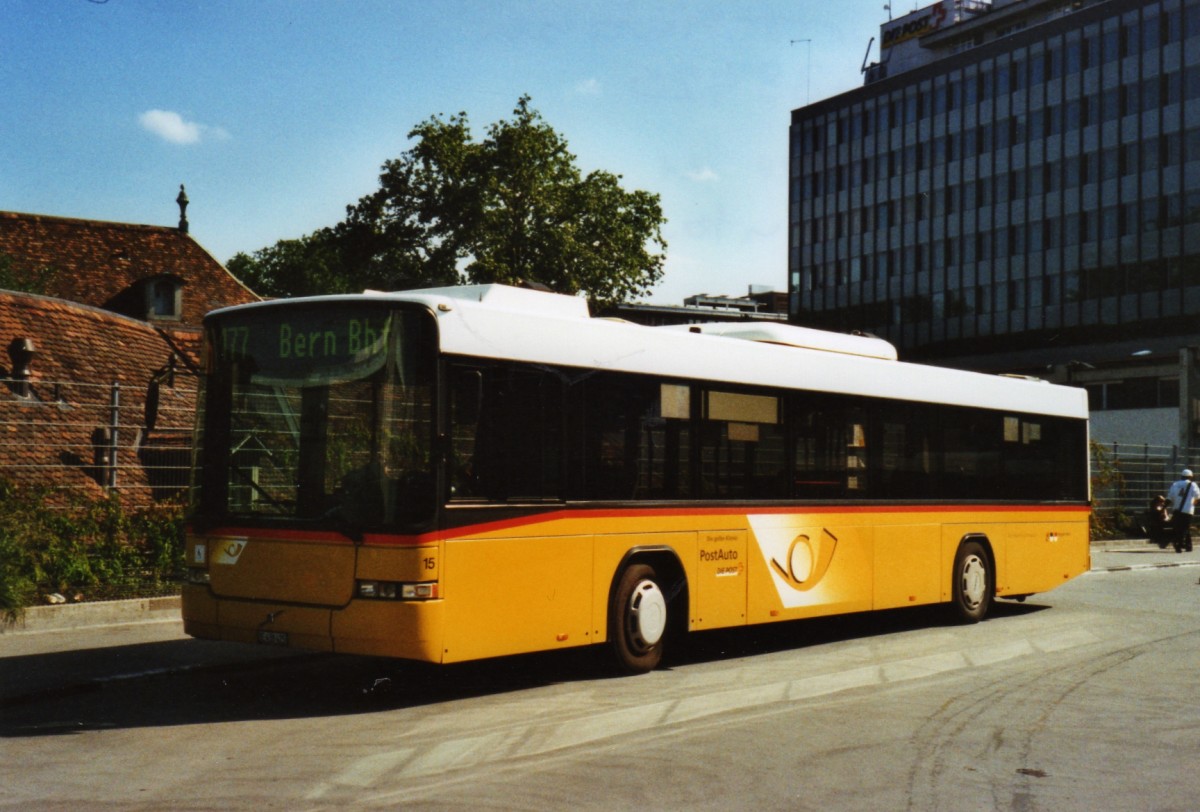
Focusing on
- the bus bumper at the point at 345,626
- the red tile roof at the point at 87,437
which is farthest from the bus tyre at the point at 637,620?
the red tile roof at the point at 87,437

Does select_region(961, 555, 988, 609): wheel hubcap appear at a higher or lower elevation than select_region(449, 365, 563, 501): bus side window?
lower

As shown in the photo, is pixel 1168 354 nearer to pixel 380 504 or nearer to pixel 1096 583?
pixel 1096 583

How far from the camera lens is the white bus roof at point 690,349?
9.99m

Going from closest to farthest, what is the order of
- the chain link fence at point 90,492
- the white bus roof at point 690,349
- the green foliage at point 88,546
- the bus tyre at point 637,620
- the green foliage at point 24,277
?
the white bus roof at point 690,349 → the bus tyre at point 637,620 → the green foliage at point 88,546 → the chain link fence at point 90,492 → the green foliage at point 24,277

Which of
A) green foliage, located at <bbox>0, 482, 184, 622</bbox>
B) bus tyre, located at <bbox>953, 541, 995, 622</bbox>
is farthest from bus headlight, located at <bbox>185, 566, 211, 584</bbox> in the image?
bus tyre, located at <bbox>953, 541, 995, 622</bbox>

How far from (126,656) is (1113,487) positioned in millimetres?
29972

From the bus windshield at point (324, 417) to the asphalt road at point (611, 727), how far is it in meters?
1.39

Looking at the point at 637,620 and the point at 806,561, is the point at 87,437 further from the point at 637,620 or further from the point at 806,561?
the point at 806,561

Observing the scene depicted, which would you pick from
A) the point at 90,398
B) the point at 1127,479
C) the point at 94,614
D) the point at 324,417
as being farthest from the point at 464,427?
the point at 1127,479

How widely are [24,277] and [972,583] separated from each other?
36.2 meters

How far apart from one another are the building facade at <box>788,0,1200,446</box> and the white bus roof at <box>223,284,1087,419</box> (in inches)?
1663

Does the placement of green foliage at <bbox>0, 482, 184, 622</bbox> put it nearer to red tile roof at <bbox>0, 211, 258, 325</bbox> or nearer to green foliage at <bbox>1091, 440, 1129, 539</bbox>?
green foliage at <bbox>1091, 440, 1129, 539</bbox>

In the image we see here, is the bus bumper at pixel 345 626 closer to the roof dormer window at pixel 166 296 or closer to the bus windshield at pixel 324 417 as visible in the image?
the bus windshield at pixel 324 417

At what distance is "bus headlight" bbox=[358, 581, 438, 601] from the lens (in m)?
9.35
